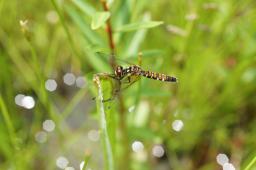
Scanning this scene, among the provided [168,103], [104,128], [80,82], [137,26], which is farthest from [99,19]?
[80,82]

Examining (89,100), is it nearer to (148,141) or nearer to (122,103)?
(148,141)

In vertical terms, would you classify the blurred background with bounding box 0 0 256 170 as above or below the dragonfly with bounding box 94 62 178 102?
above

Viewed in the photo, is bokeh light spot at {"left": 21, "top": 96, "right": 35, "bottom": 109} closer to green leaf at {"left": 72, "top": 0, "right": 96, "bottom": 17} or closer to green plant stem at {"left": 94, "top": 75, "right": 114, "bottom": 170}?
green leaf at {"left": 72, "top": 0, "right": 96, "bottom": 17}

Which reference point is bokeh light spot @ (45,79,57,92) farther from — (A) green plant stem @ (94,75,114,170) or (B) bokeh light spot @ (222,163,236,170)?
(A) green plant stem @ (94,75,114,170)

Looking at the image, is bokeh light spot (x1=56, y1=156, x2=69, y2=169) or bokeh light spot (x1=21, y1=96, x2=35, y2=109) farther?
bokeh light spot (x1=21, y1=96, x2=35, y2=109)

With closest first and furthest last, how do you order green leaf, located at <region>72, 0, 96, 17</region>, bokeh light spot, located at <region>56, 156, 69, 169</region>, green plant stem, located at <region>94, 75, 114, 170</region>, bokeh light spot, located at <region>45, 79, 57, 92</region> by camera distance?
green plant stem, located at <region>94, 75, 114, 170</region>
green leaf, located at <region>72, 0, 96, 17</region>
bokeh light spot, located at <region>56, 156, 69, 169</region>
bokeh light spot, located at <region>45, 79, 57, 92</region>

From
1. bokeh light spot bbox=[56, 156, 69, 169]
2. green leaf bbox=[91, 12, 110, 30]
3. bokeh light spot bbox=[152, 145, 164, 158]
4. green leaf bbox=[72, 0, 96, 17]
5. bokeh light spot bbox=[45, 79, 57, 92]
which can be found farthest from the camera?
bokeh light spot bbox=[45, 79, 57, 92]

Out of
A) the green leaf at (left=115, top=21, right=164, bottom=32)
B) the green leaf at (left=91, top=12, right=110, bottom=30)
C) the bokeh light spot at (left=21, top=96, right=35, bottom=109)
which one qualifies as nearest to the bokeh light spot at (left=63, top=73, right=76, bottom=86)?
the bokeh light spot at (left=21, top=96, right=35, bottom=109)

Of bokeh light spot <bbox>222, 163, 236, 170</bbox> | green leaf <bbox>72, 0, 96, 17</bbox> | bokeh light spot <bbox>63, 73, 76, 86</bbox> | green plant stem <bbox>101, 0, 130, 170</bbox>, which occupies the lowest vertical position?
bokeh light spot <bbox>222, 163, 236, 170</bbox>

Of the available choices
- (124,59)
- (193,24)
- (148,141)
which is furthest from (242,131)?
(124,59)

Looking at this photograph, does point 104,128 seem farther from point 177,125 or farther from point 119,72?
point 177,125

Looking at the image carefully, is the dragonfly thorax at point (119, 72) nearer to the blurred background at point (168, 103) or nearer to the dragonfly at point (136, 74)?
the dragonfly at point (136, 74)
